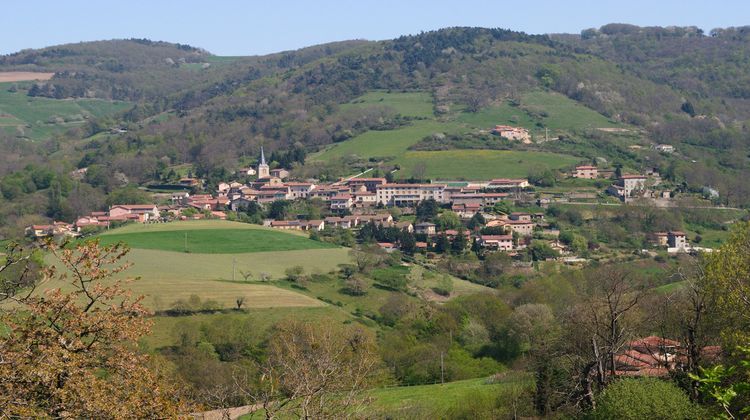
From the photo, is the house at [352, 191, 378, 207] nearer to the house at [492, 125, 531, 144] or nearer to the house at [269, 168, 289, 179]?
the house at [269, 168, 289, 179]

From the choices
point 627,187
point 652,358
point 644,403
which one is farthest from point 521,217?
point 644,403

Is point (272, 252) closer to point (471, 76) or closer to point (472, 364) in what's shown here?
point (472, 364)

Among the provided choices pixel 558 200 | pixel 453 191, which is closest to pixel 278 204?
pixel 453 191

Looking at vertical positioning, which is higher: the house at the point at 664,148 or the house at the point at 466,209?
the house at the point at 664,148

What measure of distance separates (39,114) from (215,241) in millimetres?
120015

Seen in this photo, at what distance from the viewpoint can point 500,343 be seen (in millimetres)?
48156

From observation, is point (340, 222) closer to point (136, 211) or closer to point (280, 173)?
point (136, 211)

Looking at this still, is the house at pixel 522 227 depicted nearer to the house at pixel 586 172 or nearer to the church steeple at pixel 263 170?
the house at pixel 586 172

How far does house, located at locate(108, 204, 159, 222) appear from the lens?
9238 cm

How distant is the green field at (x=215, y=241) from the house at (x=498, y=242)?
12.7m

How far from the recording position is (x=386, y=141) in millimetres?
121125

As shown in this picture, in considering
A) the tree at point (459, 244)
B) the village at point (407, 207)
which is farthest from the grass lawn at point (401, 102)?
the tree at point (459, 244)

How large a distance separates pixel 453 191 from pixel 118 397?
87644 mm

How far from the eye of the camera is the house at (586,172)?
335 feet
